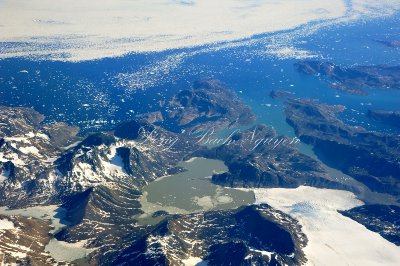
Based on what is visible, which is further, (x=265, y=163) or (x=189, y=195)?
(x=265, y=163)

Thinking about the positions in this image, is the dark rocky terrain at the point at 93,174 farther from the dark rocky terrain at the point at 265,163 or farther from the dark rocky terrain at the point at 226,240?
the dark rocky terrain at the point at 265,163

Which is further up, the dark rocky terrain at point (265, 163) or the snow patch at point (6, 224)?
the snow patch at point (6, 224)

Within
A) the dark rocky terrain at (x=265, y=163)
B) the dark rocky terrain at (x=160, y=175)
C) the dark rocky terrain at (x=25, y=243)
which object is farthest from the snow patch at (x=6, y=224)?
the dark rocky terrain at (x=265, y=163)

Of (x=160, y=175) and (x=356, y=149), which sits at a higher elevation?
(x=356, y=149)

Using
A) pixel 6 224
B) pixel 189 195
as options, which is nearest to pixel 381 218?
pixel 189 195

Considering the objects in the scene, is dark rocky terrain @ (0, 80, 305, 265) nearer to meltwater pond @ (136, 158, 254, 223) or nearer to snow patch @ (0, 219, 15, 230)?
meltwater pond @ (136, 158, 254, 223)

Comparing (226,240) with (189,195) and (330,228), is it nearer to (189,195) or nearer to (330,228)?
(189,195)

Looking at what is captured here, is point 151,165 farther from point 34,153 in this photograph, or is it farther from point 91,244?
point 91,244

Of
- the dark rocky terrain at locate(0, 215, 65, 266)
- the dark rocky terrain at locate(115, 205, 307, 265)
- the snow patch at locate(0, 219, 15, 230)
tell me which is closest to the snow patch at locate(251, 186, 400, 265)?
the dark rocky terrain at locate(115, 205, 307, 265)
